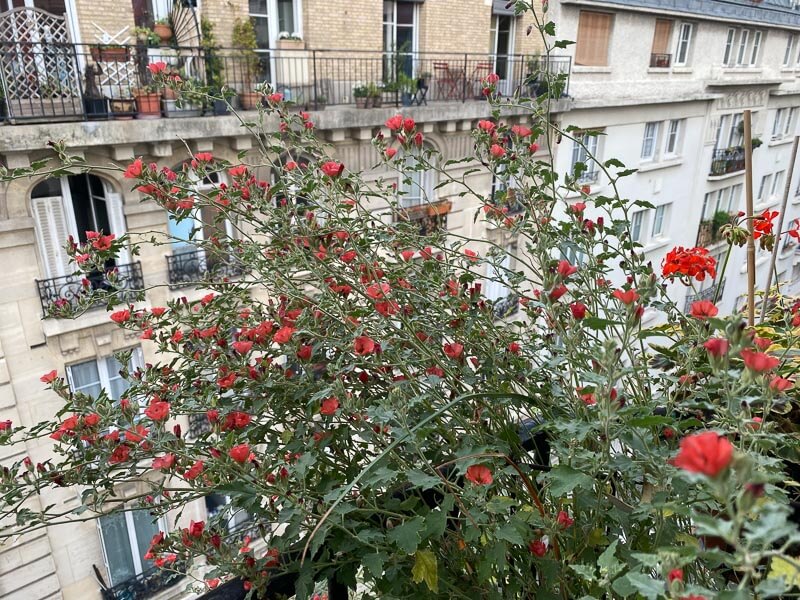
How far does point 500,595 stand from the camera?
1114 mm

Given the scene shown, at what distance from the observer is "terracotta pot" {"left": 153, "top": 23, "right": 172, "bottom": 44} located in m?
6.44

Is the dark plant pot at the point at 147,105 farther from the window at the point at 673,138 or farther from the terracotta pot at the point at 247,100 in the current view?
the window at the point at 673,138

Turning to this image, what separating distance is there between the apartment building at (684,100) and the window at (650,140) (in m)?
0.02

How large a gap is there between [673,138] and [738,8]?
350 centimetres

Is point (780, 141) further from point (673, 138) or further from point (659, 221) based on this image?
point (659, 221)

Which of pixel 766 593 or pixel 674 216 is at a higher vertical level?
pixel 766 593

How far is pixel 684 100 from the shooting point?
42.8 ft

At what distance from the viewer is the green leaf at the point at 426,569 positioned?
102 centimetres

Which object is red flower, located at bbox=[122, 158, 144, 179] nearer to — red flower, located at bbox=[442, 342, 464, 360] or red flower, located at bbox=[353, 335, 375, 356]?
red flower, located at bbox=[353, 335, 375, 356]

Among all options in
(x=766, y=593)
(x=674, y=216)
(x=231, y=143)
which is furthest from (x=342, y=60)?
(x=674, y=216)

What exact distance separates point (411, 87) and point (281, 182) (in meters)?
7.10

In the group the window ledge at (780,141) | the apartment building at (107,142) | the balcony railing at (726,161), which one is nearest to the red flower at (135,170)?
the apartment building at (107,142)

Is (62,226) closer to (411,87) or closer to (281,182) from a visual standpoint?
(411,87)

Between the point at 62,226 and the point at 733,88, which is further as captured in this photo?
the point at 733,88
